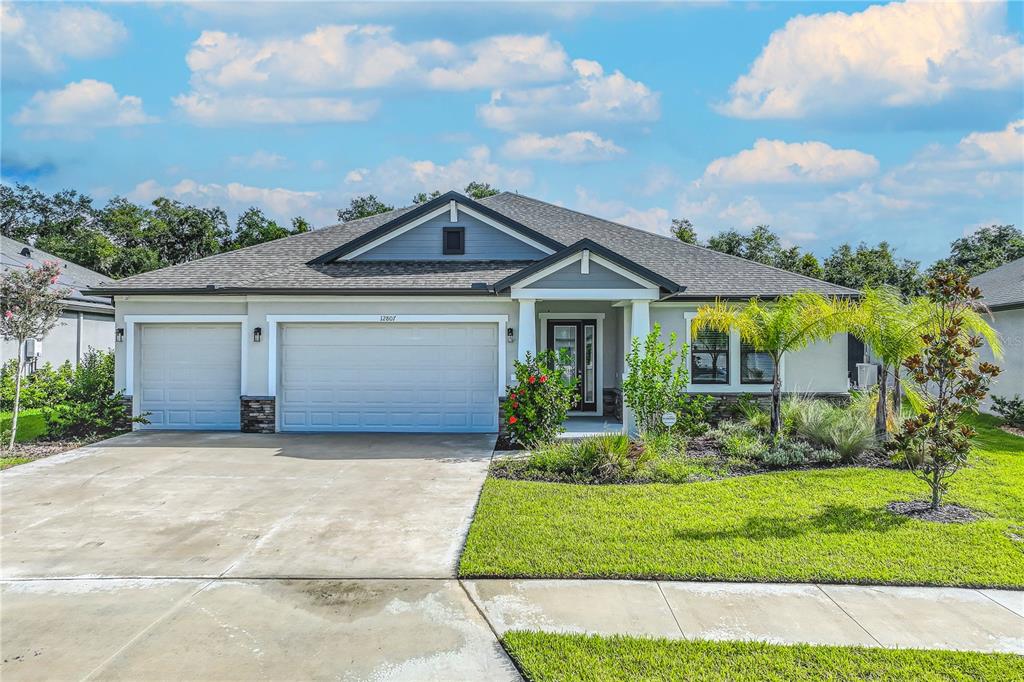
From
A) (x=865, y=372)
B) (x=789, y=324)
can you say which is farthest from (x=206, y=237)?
(x=865, y=372)

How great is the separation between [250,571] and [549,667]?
125 inches

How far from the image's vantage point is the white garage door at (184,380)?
13758 mm

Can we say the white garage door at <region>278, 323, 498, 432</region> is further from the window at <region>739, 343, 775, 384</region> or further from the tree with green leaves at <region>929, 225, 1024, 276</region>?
the tree with green leaves at <region>929, 225, 1024, 276</region>

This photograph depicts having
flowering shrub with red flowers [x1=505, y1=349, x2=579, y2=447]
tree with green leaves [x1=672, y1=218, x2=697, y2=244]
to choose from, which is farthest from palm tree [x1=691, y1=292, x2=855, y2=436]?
tree with green leaves [x1=672, y1=218, x2=697, y2=244]

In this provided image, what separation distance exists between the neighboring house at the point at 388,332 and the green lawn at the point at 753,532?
184 inches

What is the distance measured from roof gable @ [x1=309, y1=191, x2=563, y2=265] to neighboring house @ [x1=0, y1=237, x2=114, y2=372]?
7.65 metres

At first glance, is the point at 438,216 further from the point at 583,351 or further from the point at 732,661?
the point at 732,661


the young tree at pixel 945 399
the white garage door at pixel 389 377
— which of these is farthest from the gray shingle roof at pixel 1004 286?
the white garage door at pixel 389 377

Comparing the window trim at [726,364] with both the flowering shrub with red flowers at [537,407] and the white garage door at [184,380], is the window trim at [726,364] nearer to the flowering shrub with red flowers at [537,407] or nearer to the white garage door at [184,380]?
the flowering shrub with red flowers at [537,407]

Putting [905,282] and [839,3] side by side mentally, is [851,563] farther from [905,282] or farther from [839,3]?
[905,282]

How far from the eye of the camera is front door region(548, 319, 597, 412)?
15.9 m

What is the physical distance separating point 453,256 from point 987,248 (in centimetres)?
3919

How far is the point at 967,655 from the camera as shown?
168 inches

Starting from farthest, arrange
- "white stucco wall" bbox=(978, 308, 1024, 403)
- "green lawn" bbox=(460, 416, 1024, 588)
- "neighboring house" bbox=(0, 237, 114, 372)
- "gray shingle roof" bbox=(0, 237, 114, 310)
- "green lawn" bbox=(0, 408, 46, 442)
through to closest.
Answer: "gray shingle roof" bbox=(0, 237, 114, 310), "neighboring house" bbox=(0, 237, 114, 372), "white stucco wall" bbox=(978, 308, 1024, 403), "green lawn" bbox=(0, 408, 46, 442), "green lawn" bbox=(460, 416, 1024, 588)
